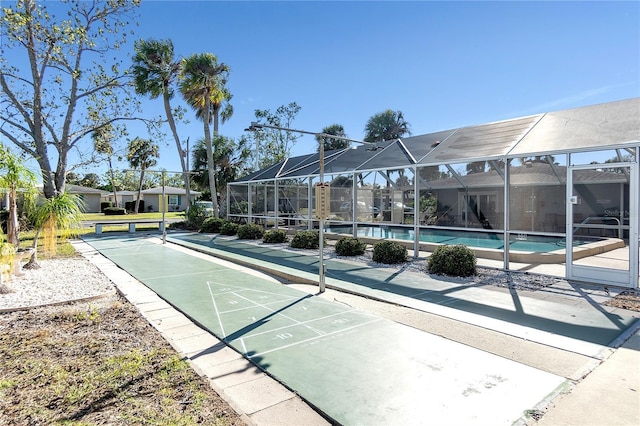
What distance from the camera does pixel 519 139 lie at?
957 cm

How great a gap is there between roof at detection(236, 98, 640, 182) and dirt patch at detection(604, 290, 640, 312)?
2978 mm

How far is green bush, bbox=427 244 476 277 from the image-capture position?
8.50 metres

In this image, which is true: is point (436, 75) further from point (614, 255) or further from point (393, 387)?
point (393, 387)

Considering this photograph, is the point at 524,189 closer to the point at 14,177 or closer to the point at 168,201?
the point at 14,177

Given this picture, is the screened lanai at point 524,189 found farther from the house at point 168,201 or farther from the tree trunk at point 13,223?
the house at point 168,201

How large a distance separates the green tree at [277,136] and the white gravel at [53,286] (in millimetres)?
23194

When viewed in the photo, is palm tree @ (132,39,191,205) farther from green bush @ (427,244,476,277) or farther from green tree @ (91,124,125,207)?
green bush @ (427,244,476,277)

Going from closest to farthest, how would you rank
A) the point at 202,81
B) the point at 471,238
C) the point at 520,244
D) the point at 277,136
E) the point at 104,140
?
the point at 520,244 < the point at 104,140 < the point at 471,238 < the point at 202,81 < the point at 277,136

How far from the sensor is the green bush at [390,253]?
33.5 ft

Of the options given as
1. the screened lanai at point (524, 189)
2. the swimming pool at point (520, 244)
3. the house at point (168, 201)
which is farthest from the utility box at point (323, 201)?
the house at point (168, 201)

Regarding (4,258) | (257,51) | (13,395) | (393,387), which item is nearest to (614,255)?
(393,387)

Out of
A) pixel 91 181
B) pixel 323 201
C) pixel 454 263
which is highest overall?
pixel 91 181

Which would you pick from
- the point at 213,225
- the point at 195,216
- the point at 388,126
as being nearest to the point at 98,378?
the point at 213,225

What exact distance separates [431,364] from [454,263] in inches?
201
